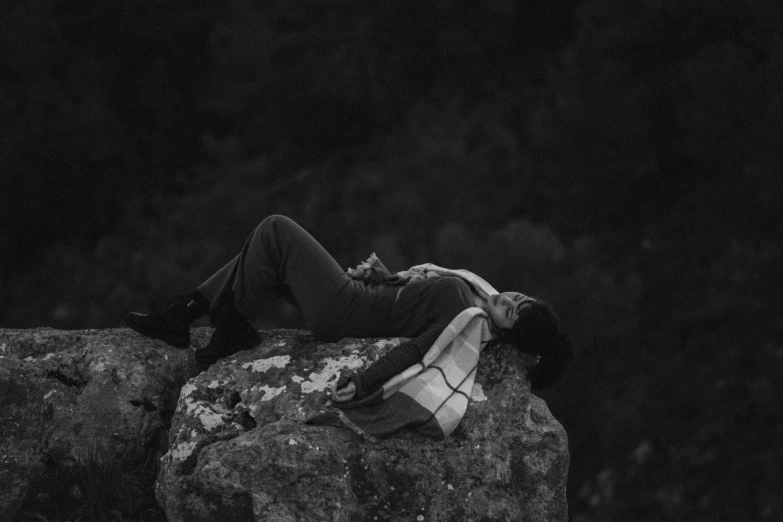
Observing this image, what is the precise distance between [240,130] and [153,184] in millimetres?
1030

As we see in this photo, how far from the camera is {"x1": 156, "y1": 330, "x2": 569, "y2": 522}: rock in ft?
12.4

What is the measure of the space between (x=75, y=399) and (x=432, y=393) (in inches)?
50.2

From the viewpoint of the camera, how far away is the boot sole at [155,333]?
14.6 feet

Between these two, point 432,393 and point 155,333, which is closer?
point 432,393

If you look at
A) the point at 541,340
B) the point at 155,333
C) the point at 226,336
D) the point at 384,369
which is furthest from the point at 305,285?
the point at 541,340

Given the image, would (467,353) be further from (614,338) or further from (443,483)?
(614,338)

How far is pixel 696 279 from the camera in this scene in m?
10.2

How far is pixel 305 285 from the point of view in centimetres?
429

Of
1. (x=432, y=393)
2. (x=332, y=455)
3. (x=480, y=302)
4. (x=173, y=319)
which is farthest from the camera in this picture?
(x=173, y=319)

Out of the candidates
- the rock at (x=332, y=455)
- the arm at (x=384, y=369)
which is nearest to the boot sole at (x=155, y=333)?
the rock at (x=332, y=455)

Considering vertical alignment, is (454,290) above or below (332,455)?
above

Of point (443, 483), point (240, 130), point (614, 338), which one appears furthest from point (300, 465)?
point (240, 130)

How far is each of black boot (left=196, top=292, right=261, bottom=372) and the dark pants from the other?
0.09 feet

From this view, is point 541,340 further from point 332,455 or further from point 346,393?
point 332,455
